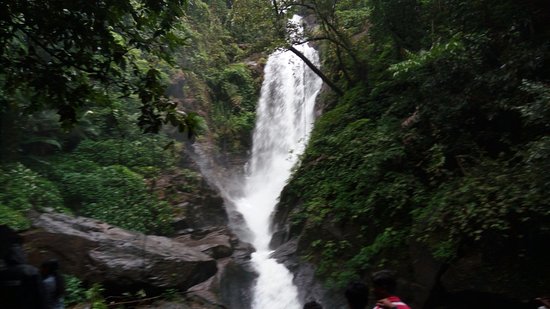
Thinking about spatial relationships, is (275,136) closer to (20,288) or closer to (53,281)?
(53,281)

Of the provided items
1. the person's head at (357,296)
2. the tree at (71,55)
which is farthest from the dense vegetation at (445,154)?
the tree at (71,55)

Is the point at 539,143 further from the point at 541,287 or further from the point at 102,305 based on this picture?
the point at 102,305

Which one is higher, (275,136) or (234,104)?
(234,104)

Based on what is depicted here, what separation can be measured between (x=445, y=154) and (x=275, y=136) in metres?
14.5

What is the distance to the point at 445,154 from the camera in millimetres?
9344

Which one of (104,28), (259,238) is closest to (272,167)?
(259,238)

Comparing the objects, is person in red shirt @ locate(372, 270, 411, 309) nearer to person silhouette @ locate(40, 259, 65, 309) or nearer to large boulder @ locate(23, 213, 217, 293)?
person silhouette @ locate(40, 259, 65, 309)

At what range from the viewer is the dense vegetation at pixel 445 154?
7121 mm

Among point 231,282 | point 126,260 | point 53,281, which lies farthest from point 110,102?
point 231,282

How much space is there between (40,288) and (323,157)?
35.5ft

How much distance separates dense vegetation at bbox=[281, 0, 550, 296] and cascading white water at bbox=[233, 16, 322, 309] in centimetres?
444

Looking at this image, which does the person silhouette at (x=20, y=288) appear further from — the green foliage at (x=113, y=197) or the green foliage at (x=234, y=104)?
the green foliage at (x=234, y=104)

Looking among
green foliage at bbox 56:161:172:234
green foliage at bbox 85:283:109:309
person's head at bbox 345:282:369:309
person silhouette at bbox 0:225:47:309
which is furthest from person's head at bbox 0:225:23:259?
green foliage at bbox 56:161:172:234

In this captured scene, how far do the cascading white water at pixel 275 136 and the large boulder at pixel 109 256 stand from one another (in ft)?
16.3
